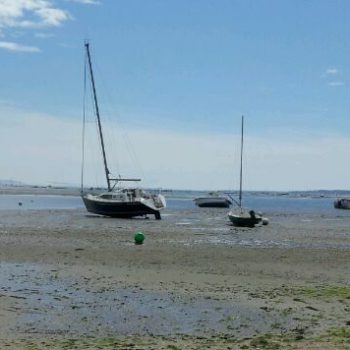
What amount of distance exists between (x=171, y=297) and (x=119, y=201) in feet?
145

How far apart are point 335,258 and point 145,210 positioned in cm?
3460

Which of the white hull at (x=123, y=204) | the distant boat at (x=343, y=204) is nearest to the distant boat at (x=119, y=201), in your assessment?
the white hull at (x=123, y=204)

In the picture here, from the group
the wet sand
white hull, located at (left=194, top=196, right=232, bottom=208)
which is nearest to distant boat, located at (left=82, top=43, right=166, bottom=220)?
the wet sand

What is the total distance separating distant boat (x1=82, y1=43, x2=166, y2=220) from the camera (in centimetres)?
5891

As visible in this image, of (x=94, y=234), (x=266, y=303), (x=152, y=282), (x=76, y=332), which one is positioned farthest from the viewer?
(x=94, y=234)

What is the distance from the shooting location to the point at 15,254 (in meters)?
24.5

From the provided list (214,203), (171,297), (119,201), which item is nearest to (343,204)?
(214,203)

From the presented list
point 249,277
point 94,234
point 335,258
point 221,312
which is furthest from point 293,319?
point 94,234

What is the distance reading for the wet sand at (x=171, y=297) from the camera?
35.8 feet

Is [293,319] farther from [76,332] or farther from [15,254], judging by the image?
[15,254]

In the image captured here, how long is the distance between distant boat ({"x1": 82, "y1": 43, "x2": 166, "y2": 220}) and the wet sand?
30382 mm

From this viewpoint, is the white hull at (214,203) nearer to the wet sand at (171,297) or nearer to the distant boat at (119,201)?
the distant boat at (119,201)

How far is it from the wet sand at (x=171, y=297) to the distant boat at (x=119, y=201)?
3038 centimetres

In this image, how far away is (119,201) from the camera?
59188 millimetres
